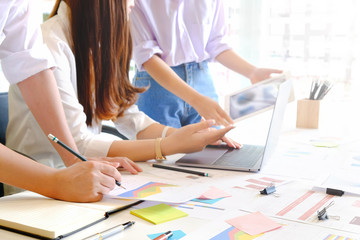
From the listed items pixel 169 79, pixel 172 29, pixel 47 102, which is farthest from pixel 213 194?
pixel 172 29

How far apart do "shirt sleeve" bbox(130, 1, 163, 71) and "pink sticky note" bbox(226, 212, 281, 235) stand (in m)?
1.05

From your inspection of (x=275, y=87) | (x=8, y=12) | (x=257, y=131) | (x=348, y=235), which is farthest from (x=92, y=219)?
(x=257, y=131)

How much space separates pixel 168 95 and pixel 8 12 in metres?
0.89

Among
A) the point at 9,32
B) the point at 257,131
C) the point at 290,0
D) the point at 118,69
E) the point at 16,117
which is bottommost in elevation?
the point at 257,131

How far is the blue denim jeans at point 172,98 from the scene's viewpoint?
1881mm

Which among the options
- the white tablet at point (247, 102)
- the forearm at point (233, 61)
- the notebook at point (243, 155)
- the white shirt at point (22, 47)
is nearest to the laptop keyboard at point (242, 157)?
the notebook at point (243, 155)

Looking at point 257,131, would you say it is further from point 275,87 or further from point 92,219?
point 92,219

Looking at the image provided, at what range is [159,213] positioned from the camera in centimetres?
87

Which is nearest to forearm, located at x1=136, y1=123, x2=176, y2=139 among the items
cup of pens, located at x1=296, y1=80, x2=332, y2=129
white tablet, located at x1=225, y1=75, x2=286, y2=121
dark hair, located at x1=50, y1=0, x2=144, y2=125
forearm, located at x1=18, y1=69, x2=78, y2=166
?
dark hair, located at x1=50, y1=0, x2=144, y2=125

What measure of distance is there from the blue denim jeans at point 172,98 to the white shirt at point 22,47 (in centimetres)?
71

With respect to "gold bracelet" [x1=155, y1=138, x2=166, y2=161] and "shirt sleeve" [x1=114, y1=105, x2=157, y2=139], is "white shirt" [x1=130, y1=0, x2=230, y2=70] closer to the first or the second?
"shirt sleeve" [x1=114, y1=105, x2=157, y2=139]

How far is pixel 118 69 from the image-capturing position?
1556 millimetres

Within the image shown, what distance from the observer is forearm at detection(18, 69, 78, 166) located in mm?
1207

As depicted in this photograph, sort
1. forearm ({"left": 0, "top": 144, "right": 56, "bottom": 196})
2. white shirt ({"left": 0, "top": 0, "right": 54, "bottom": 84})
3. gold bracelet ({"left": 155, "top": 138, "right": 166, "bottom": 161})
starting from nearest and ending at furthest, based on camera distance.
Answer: forearm ({"left": 0, "top": 144, "right": 56, "bottom": 196})
white shirt ({"left": 0, "top": 0, "right": 54, "bottom": 84})
gold bracelet ({"left": 155, "top": 138, "right": 166, "bottom": 161})
